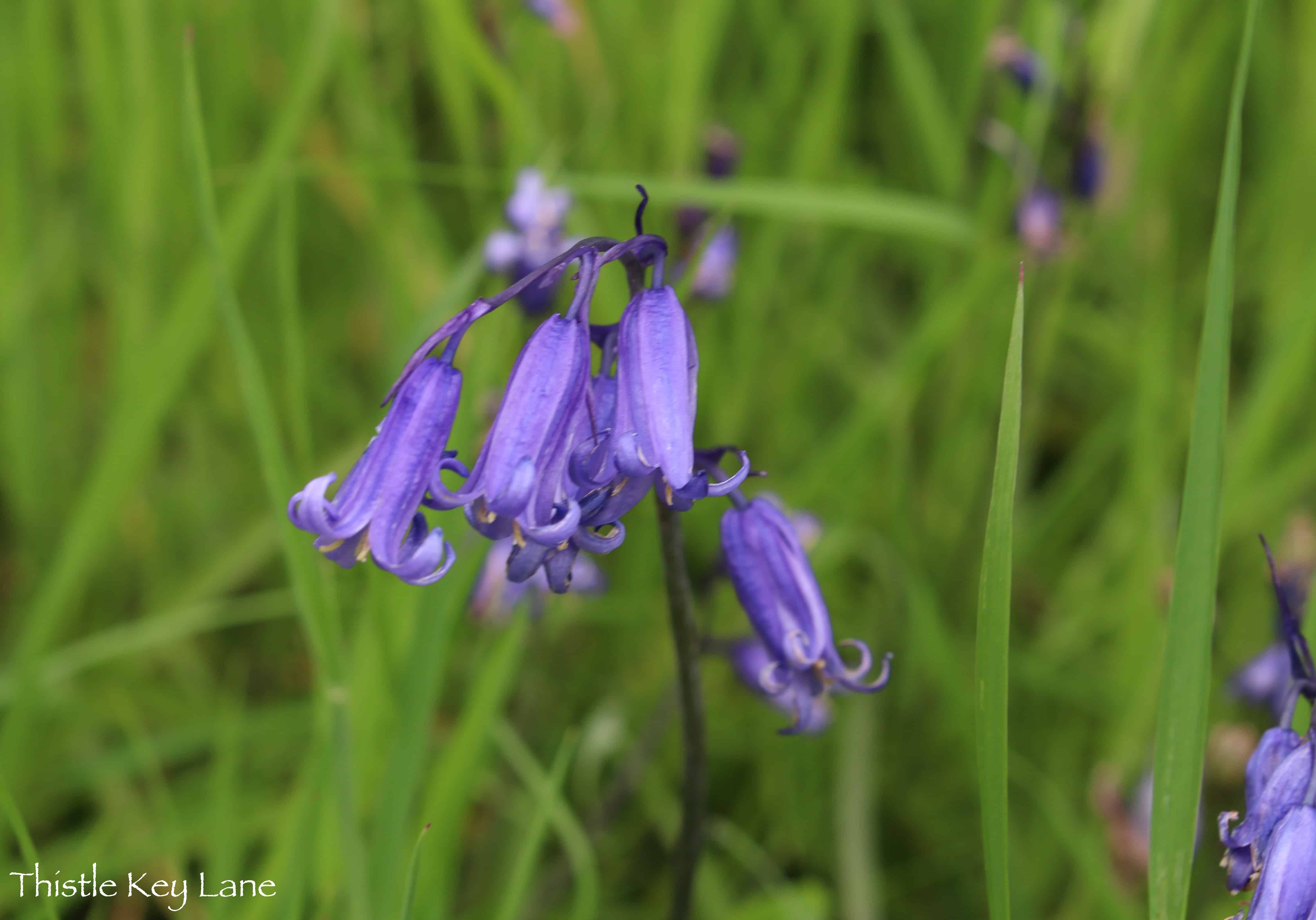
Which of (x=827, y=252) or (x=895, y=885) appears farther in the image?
(x=827, y=252)

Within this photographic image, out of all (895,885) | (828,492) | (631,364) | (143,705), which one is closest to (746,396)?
(828,492)

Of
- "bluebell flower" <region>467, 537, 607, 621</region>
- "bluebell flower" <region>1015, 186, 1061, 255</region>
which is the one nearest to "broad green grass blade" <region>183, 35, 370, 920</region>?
"bluebell flower" <region>467, 537, 607, 621</region>

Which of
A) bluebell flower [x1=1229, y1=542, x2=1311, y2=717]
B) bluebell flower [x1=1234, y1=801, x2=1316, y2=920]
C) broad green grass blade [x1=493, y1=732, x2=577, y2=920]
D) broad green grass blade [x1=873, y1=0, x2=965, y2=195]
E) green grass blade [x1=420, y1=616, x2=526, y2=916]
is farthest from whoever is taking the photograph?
broad green grass blade [x1=873, y1=0, x2=965, y2=195]

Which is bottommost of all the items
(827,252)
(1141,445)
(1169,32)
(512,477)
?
(512,477)

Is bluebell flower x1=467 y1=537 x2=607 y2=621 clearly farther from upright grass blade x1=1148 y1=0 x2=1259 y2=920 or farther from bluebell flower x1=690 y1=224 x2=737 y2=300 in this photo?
upright grass blade x1=1148 y1=0 x2=1259 y2=920

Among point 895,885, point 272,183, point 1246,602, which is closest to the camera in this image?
point 272,183

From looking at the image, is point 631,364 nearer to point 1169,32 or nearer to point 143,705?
point 143,705
